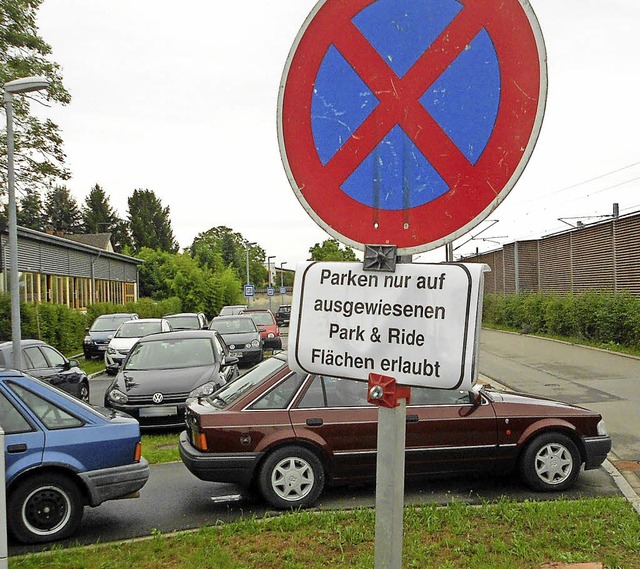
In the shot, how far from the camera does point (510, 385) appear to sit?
16.8m

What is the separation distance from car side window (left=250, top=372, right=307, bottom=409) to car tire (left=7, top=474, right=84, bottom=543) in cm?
A: 199

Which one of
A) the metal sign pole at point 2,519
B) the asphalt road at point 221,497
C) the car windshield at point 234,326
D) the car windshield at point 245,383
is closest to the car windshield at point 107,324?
the car windshield at point 234,326

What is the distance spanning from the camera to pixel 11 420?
6.57 m

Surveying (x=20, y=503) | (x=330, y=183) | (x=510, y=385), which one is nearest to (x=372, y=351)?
(x=330, y=183)

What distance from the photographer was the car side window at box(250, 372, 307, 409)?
757cm

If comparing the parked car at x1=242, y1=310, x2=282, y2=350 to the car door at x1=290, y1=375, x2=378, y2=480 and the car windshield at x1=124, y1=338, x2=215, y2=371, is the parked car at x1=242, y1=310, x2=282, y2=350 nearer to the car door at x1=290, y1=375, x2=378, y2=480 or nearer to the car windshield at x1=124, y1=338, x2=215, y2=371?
the car windshield at x1=124, y1=338, x2=215, y2=371

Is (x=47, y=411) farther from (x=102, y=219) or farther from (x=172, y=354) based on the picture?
(x=102, y=219)

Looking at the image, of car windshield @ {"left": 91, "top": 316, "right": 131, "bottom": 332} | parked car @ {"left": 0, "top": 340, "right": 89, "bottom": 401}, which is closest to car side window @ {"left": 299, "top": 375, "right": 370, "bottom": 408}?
parked car @ {"left": 0, "top": 340, "right": 89, "bottom": 401}

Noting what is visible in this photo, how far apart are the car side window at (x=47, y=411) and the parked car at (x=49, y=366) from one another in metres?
7.23

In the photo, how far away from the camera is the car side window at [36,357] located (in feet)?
46.6

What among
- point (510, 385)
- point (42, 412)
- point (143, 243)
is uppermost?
point (143, 243)

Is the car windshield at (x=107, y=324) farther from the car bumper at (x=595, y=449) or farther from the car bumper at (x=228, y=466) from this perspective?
the car bumper at (x=595, y=449)

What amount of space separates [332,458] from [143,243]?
109 meters

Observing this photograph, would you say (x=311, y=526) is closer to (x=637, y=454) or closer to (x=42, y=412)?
(x=42, y=412)
